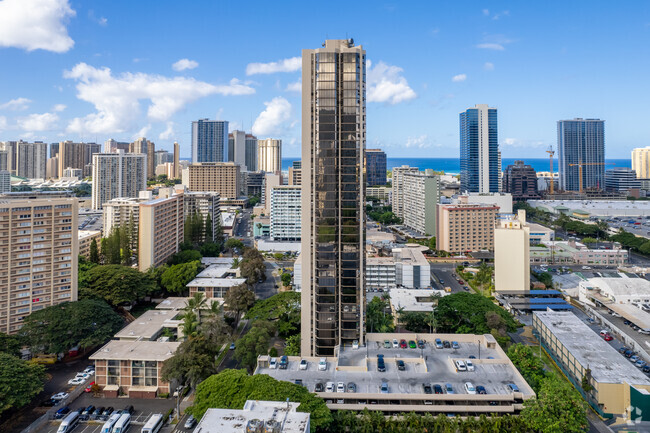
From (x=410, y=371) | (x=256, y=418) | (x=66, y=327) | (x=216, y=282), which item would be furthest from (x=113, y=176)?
(x=256, y=418)

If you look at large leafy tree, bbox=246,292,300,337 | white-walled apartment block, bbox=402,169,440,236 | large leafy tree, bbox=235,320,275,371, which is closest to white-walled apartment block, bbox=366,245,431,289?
large leafy tree, bbox=246,292,300,337

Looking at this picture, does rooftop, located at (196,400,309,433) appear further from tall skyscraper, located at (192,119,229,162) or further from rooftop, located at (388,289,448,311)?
tall skyscraper, located at (192,119,229,162)

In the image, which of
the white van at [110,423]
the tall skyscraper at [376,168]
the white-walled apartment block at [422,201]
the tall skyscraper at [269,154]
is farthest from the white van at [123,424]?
the tall skyscraper at [269,154]

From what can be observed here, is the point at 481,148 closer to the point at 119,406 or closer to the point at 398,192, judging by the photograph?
the point at 398,192

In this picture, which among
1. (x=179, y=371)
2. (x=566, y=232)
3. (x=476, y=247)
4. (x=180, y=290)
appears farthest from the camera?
(x=566, y=232)

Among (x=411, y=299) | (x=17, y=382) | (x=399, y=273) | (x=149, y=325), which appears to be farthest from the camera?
(x=399, y=273)

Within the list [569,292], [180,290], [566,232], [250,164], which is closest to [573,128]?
[566,232]

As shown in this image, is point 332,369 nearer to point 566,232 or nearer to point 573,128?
point 566,232
